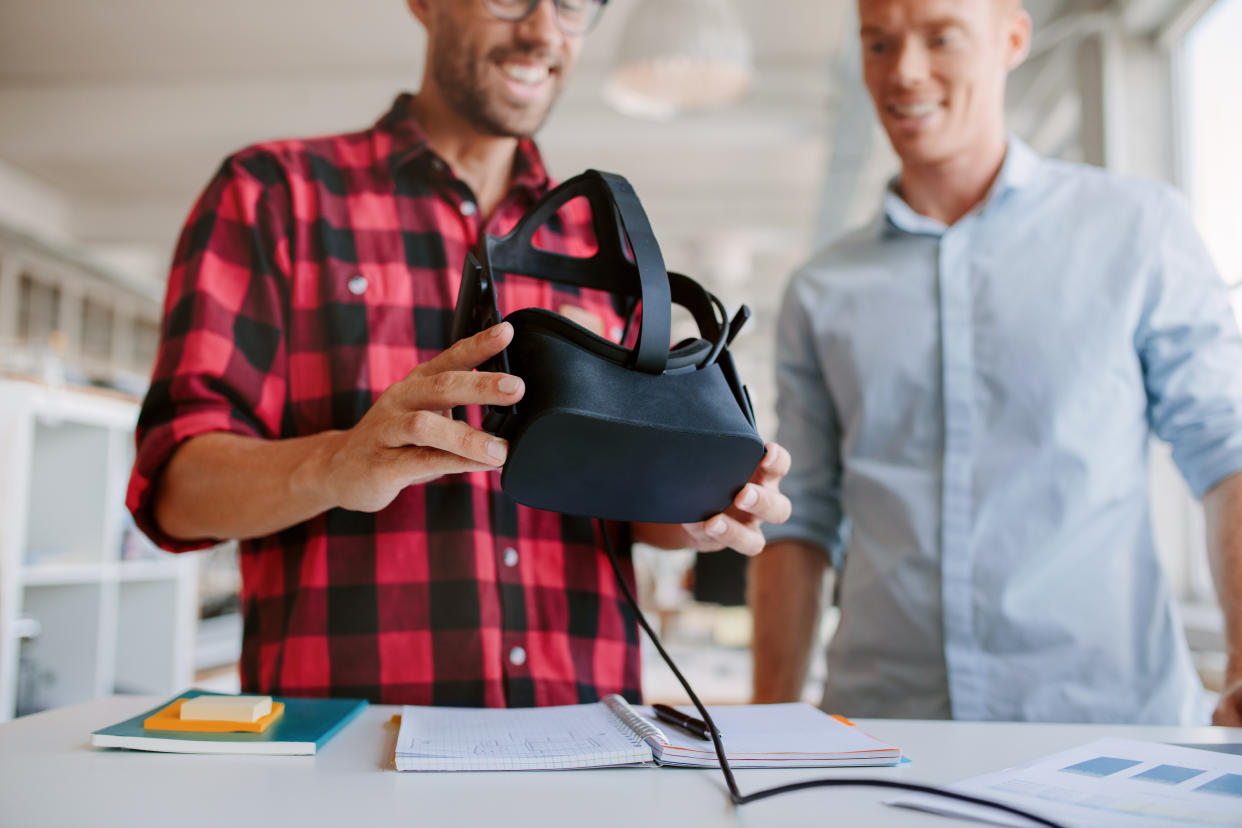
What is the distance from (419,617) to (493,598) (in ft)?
0.26

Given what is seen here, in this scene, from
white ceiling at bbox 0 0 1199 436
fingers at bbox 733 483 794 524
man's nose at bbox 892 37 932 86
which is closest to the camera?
fingers at bbox 733 483 794 524

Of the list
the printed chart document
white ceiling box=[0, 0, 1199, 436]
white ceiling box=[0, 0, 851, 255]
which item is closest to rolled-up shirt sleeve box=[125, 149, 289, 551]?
the printed chart document

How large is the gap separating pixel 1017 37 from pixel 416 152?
936mm

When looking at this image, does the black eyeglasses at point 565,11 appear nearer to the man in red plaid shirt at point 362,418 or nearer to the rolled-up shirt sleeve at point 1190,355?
the man in red plaid shirt at point 362,418

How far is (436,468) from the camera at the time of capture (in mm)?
713

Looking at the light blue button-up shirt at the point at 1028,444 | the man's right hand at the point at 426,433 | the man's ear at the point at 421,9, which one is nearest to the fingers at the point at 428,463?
the man's right hand at the point at 426,433

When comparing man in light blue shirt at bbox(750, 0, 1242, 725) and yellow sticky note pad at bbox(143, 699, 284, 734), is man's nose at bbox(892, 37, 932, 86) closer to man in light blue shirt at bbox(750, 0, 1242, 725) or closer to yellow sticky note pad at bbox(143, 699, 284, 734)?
man in light blue shirt at bbox(750, 0, 1242, 725)

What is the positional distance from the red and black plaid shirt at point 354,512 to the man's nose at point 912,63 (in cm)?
63

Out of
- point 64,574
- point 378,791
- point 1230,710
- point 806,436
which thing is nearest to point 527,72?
point 806,436

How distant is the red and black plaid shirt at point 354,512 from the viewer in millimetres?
946

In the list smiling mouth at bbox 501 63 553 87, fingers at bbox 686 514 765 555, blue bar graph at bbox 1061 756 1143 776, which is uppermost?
smiling mouth at bbox 501 63 553 87

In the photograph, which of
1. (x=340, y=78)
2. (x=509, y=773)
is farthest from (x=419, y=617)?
(x=340, y=78)

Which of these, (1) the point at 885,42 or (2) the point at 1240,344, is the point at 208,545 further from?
(2) the point at 1240,344

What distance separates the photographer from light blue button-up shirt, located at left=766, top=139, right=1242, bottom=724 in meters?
1.22
